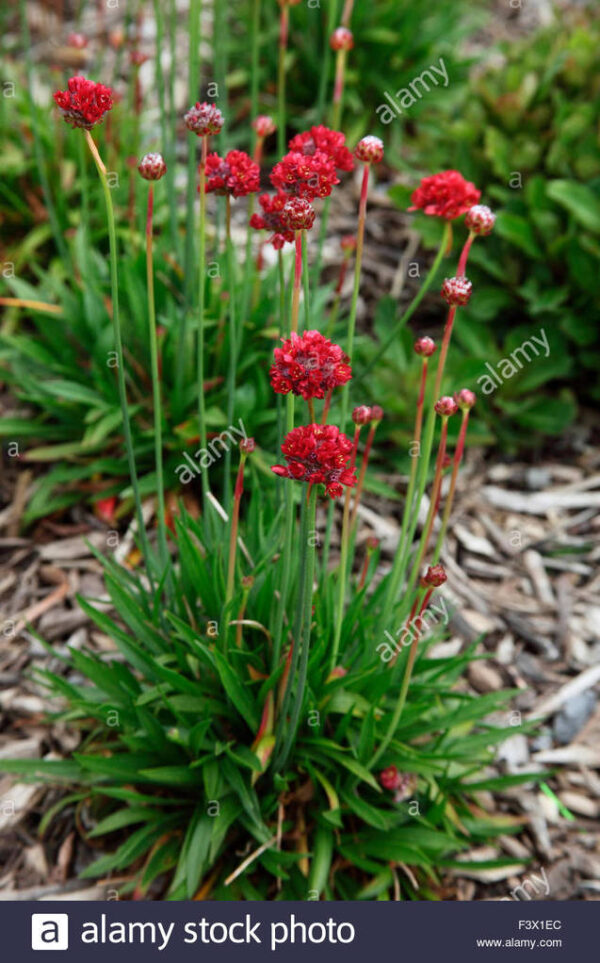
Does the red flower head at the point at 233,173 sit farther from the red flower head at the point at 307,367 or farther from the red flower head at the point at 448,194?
the red flower head at the point at 307,367

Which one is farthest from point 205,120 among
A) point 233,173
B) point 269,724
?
point 269,724

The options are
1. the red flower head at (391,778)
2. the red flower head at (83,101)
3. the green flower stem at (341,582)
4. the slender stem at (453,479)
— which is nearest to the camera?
the red flower head at (83,101)

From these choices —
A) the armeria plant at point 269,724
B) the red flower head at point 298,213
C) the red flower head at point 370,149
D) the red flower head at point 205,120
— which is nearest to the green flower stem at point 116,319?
the armeria plant at point 269,724

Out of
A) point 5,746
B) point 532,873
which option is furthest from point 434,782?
point 5,746

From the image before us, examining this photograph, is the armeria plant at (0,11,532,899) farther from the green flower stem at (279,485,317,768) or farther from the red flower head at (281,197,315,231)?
the red flower head at (281,197,315,231)

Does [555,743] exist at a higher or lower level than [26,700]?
lower

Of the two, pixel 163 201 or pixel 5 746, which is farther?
pixel 163 201

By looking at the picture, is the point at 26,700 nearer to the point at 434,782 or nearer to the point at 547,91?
the point at 434,782

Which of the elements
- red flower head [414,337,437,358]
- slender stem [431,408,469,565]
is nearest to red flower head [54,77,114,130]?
red flower head [414,337,437,358]
